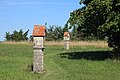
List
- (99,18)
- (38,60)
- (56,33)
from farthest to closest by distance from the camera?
1. (56,33)
2. (99,18)
3. (38,60)


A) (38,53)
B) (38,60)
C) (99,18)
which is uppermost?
(99,18)

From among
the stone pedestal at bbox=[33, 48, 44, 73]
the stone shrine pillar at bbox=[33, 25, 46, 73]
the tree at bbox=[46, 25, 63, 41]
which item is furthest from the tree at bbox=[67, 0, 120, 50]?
the tree at bbox=[46, 25, 63, 41]

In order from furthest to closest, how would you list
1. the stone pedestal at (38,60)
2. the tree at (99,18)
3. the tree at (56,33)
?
1. the tree at (56,33)
2. the tree at (99,18)
3. the stone pedestal at (38,60)

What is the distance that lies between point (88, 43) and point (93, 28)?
3272 cm

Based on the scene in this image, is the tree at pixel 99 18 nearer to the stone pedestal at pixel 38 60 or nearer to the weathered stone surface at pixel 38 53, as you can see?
the weathered stone surface at pixel 38 53

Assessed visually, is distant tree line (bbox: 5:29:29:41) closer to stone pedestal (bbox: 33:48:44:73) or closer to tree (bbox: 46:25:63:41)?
tree (bbox: 46:25:63:41)

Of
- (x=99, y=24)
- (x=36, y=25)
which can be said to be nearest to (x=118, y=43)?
(x=99, y=24)

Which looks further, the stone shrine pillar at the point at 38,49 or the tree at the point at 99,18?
the tree at the point at 99,18

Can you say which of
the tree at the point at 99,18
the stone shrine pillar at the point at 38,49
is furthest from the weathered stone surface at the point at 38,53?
the tree at the point at 99,18

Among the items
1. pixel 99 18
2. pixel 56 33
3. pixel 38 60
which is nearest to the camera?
pixel 38 60

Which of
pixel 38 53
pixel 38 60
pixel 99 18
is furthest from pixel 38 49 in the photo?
pixel 99 18

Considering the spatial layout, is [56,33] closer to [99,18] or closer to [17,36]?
[17,36]

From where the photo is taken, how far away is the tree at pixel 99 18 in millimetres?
24297

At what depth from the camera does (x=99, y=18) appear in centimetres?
2658
